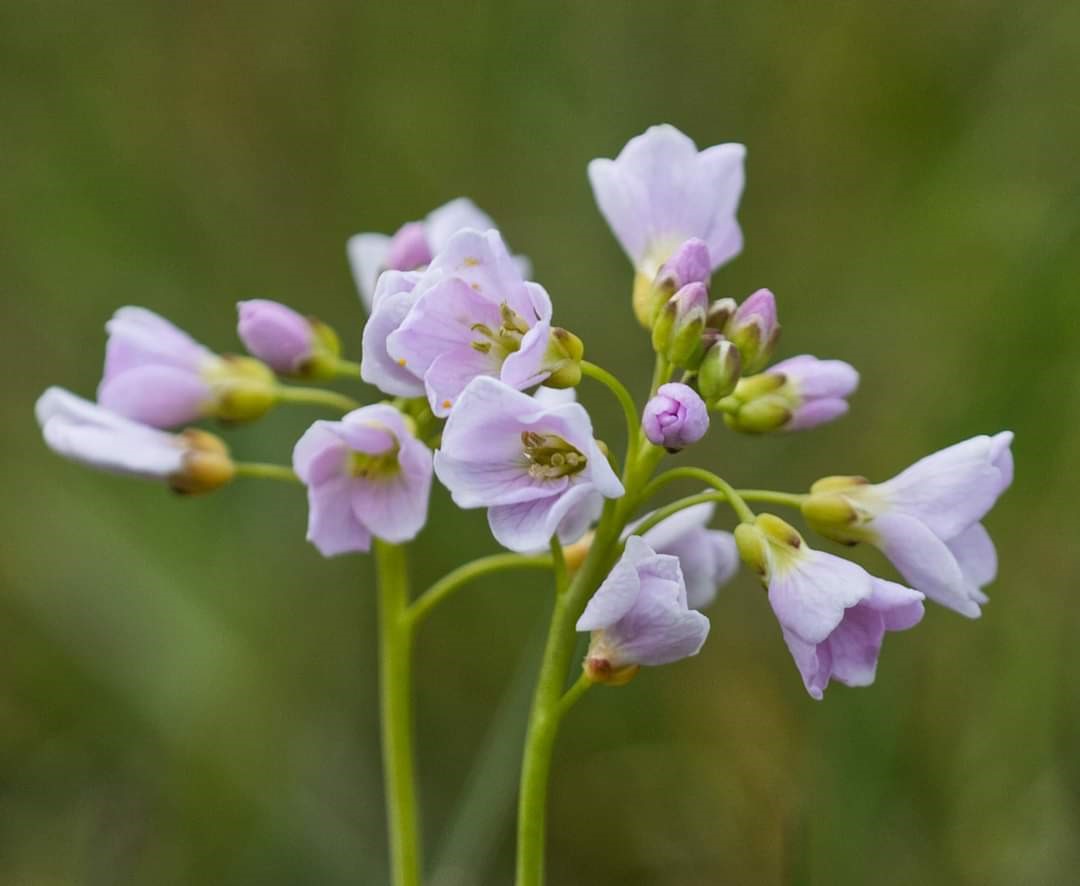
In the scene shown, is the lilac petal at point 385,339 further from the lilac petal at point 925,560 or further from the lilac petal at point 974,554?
the lilac petal at point 974,554

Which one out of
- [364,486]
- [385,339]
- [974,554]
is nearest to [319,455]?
[364,486]

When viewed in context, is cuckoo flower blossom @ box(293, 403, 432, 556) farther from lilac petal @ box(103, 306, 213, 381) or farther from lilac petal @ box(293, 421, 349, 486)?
lilac petal @ box(103, 306, 213, 381)

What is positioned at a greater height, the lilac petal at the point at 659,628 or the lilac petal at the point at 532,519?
the lilac petal at the point at 532,519

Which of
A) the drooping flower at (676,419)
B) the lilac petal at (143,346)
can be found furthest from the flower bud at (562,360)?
the lilac petal at (143,346)

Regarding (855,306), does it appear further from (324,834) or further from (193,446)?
(193,446)

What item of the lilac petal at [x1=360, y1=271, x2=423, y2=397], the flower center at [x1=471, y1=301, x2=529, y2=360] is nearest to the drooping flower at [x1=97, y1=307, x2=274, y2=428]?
the lilac petal at [x1=360, y1=271, x2=423, y2=397]

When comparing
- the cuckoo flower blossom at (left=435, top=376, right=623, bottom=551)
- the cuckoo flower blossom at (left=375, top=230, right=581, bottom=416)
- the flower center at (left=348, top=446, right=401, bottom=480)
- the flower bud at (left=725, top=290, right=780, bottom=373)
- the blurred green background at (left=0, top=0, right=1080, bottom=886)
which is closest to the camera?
the cuckoo flower blossom at (left=435, top=376, right=623, bottom=551)

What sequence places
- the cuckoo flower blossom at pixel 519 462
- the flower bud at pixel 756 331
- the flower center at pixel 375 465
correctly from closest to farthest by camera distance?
the cuckoo flower blossom at pixel 519 462 → the flower bud at pixel 756 331 → the flower center at pixel 375 465
